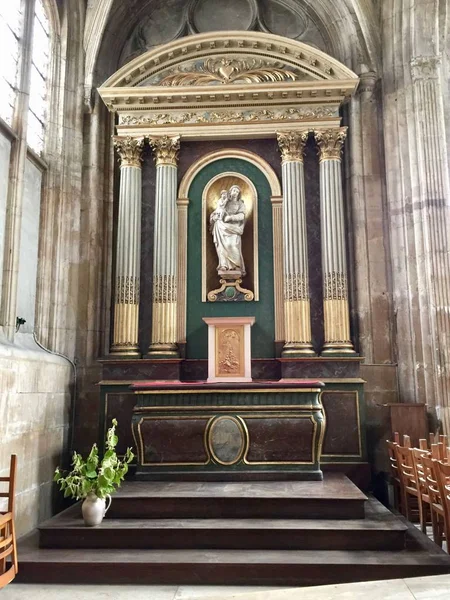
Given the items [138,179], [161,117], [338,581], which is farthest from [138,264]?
[338,581]

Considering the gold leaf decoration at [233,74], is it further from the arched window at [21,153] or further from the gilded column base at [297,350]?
the gilded column base at [297,350]

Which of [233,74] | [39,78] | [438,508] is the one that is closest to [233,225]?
[233,74]

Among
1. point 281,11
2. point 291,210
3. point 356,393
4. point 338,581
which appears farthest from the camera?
point 281,11

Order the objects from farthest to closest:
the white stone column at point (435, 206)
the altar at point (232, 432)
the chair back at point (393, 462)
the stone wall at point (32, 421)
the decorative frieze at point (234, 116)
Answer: the decorative frieze at point (234, 116)
the white stone column at point (435, 206)
the chair back at point (393, 462)
the altar at point (232, 432)
the stone wall at point (32, 421)

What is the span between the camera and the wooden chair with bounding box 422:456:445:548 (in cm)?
574

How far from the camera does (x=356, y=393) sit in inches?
369

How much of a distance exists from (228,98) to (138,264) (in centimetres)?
346

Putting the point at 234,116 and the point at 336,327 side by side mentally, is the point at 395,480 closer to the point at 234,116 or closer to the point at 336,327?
the point at 336,327

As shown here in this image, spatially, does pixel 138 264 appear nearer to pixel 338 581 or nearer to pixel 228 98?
pixel 228 98

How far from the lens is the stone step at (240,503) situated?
21.8 feet

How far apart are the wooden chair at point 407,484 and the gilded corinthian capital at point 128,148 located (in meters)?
6.74

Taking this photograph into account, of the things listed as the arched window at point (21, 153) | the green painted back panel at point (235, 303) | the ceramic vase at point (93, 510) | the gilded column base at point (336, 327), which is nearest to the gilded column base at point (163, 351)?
the green painted back panel at point (235, 303)

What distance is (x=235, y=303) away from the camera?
10.3 meters

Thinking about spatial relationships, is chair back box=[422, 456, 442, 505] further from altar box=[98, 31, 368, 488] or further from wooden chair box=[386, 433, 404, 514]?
altar box=[98, 31, 368, 488]
